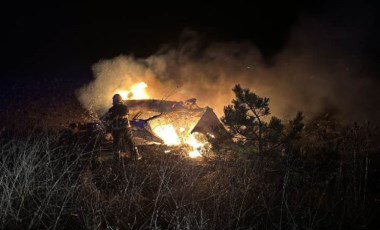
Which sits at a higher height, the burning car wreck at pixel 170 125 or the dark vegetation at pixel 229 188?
the burning car wreck at pixel 170 125

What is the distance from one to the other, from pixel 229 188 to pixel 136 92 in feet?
27.0

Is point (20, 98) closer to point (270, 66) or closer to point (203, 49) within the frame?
point (203, 49)

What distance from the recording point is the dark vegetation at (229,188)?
494cm

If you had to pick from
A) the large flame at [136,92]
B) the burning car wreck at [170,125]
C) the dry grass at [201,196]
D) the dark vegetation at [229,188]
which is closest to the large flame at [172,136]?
the burning car wreck at [170,125]

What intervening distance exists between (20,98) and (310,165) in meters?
14.8

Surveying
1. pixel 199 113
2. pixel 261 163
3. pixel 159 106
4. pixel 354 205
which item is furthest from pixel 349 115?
pixel 354 205

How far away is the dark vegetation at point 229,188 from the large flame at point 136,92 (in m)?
5.43

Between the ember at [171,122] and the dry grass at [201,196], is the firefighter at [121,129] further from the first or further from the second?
the dry grass at [201,196]

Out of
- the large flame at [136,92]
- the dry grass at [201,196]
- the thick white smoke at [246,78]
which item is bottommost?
the dry grass at [201,196]

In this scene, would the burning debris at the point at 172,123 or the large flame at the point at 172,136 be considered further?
the burning debris at the point at 172,123

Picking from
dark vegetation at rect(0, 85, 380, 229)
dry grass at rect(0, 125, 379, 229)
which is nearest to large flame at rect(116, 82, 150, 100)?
dark vegetation at rect(0, 85, 380, 229)

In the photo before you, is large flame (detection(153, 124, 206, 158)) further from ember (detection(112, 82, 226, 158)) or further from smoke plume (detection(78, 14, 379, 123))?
smoke plume (detection(78, 14, 379, 123))

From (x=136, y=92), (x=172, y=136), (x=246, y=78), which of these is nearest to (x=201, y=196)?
(x=172, y=136)

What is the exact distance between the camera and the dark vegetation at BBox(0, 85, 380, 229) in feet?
16.2
